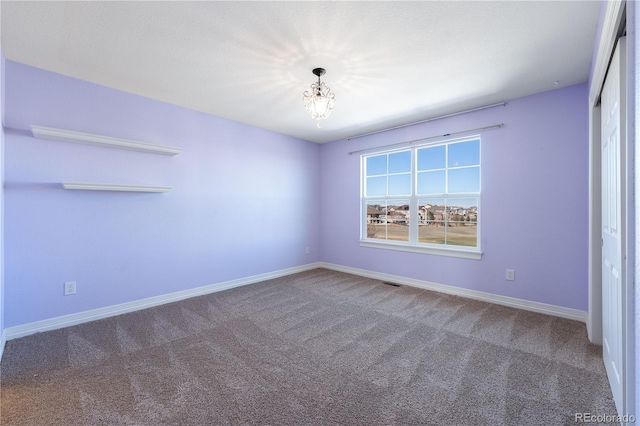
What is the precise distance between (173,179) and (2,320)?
6.37ft

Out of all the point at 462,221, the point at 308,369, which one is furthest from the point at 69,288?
the point at 462,221

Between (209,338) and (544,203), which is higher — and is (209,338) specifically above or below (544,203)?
below

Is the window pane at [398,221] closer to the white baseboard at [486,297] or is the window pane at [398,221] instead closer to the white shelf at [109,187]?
the white baseboard at [486,297]

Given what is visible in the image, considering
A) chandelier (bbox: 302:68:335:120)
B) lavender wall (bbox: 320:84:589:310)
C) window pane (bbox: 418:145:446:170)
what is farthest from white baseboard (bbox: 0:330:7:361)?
window pane (bbox: 418:145:446:170)

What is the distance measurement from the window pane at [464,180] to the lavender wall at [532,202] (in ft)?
0.45

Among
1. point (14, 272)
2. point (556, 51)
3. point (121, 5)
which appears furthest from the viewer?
point (14, 272)

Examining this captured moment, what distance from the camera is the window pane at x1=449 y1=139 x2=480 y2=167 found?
11.6ft

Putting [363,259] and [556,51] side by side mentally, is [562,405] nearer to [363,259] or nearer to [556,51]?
[556,51]

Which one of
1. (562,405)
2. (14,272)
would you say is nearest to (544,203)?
(562,405)

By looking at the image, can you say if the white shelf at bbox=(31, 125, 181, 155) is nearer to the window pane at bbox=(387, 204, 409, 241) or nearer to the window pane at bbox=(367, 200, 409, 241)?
the window pane at bbox=(367, 200, 409, 241)

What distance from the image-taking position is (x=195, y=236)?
3.59m

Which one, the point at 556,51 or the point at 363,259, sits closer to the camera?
the point at 556,51

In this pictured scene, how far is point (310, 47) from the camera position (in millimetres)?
2143

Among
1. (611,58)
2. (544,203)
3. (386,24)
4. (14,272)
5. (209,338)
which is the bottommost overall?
(209,338)
